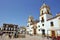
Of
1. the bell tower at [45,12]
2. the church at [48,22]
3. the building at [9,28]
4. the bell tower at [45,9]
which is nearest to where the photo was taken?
the church at [48,22]

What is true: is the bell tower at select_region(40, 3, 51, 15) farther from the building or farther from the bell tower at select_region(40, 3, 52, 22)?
the building

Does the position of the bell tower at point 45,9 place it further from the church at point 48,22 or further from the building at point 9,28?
the building at point 9,28

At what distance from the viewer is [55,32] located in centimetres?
2267

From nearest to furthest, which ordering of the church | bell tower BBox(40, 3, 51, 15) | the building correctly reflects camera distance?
the church
bell tower BBox(40, 3, 51, 15)
the building

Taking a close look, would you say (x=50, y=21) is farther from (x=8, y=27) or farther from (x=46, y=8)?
(x=8, y=27)

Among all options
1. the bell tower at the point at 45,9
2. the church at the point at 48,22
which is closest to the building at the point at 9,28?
the church at the point at 48,22

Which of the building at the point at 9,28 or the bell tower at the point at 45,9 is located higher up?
the bell tower at the point at 45,9

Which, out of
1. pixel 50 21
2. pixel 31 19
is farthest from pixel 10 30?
pixel 50 21

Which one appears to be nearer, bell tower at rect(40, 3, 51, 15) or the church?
the church

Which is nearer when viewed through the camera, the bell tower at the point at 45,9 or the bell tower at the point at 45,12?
the bell tower at the point at 45,12

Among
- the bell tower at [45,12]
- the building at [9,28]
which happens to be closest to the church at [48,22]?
the bell tower at [45,12]

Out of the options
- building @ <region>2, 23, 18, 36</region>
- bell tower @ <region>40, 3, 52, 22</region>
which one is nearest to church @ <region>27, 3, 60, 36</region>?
bell tower @ <region>40, 3, 52, 22</region>

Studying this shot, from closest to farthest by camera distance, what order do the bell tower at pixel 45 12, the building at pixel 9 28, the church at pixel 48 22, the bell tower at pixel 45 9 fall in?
the church at pixel 48 22 → the bell tower at pixel 45 12 → the bell tower at pixel 45 9 → the building at pixel 9 28

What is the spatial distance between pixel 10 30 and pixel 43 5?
22.7 m
